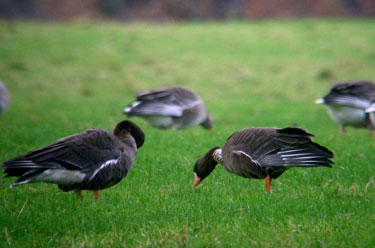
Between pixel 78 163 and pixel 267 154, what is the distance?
2470mm

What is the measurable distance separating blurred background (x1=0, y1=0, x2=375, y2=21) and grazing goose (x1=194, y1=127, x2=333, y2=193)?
30390 millimetres

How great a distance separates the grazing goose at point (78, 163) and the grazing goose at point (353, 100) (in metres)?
6.49

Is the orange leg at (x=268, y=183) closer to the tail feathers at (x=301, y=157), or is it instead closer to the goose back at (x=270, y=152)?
the goose back at (x=270, y=152)

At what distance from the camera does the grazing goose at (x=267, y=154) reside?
615 centimetres

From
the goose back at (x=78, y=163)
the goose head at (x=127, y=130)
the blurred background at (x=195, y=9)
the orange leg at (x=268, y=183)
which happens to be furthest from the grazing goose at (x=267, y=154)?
the blurred background at (x=195, y=9)

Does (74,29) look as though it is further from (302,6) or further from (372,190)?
(372,190)

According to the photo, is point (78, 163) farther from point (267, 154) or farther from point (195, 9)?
point (195, 9)

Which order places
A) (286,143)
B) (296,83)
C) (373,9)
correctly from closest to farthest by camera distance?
(286,143) < (296,83) < (373,9)

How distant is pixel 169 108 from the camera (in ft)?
40.7

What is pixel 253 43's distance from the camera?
26453mm

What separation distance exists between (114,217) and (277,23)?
2626 cm

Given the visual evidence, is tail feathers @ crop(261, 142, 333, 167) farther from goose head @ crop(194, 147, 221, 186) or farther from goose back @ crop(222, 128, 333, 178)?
goose head @ crop(194, 147, 221, 186)

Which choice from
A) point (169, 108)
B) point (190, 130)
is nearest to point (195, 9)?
point (169, 108)

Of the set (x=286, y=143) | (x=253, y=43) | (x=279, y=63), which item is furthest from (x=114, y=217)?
(x=253, y=43)
